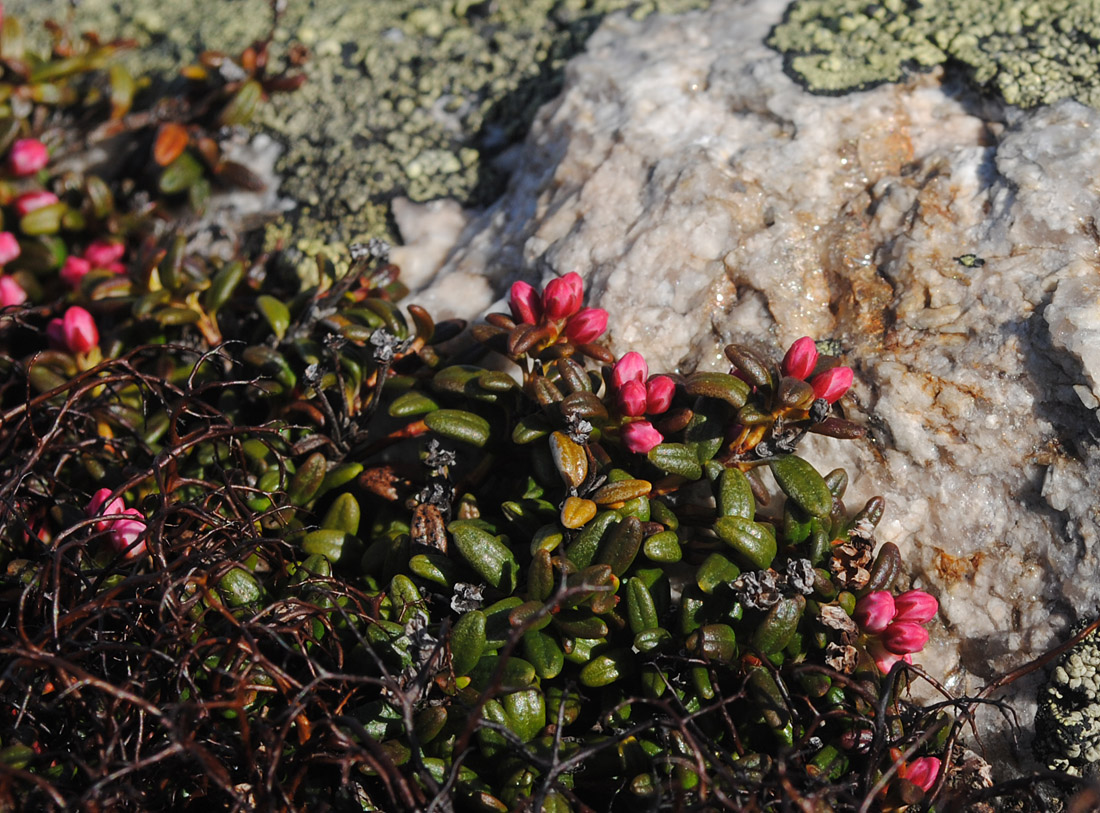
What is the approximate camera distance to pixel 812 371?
2.09 meters

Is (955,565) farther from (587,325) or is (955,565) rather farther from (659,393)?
(587,325)

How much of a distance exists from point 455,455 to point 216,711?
2.84 feet

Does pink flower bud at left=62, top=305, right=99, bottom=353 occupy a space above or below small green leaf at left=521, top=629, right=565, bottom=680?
above

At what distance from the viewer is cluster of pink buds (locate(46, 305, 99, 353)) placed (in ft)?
8.52

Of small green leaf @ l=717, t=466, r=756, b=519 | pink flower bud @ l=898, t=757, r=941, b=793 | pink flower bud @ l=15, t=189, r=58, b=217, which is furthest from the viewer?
pink flower bud @ l=15, t=189, r=58, b=217

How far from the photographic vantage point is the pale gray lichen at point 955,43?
2.59m

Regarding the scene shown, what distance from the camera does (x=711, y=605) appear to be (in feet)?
6.42

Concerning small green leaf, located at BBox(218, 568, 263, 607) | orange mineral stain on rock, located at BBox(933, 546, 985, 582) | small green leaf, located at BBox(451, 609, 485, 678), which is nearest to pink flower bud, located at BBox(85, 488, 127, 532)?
small green leaf, located at BBox(218, 568, 263, 607)

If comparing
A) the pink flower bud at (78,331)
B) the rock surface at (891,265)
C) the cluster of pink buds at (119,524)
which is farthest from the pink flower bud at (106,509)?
the rock surface at (891,265)

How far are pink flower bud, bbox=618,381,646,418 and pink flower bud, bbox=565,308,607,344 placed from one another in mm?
224

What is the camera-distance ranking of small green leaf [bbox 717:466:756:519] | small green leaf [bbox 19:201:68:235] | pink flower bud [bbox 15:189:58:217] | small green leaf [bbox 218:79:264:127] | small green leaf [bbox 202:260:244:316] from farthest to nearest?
1. small green leaf [bbox 218:79:264:127]
2. pink flower bud [bbox 15:189:58:217]
3. small green leaf [bbox 19:201:68:235]
4. small green leaf [bbox 202:260:244:316]
5. small green leaf [bbox 717:466:756:519]

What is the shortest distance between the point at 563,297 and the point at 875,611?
3.50 ft

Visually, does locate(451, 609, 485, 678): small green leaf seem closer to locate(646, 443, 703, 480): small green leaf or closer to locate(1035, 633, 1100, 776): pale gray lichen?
locate(646, 443, 703, 480): small green leaf

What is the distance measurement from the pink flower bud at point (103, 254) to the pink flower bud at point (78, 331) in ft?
1.85
